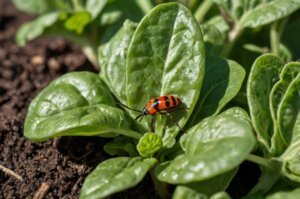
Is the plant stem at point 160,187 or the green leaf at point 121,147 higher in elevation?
the green leaf at point 121,147

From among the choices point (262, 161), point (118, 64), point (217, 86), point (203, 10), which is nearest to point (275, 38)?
point (203, 10)

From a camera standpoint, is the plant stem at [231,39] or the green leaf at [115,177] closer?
the green leaf at [115,177]

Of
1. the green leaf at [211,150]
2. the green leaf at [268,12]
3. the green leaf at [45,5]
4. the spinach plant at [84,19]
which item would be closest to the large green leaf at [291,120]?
the green leaf at [211,150]

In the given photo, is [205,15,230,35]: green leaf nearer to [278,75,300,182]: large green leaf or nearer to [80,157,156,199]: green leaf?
[278,75,300,182]: large green leaf

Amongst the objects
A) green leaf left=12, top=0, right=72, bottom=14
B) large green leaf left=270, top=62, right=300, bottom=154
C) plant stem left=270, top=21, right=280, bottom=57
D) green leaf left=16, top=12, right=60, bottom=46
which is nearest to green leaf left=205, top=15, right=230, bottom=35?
plant stem left=270, top=21, right=280, bottom=57

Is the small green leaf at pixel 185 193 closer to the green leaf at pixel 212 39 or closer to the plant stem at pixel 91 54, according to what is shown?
the green leaf at pixel 212 39

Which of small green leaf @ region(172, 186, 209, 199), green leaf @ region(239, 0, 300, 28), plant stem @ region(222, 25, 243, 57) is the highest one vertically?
green leaf @ region(239, 0, 300, 28)

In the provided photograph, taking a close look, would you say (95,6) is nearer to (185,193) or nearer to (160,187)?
(160,187)
